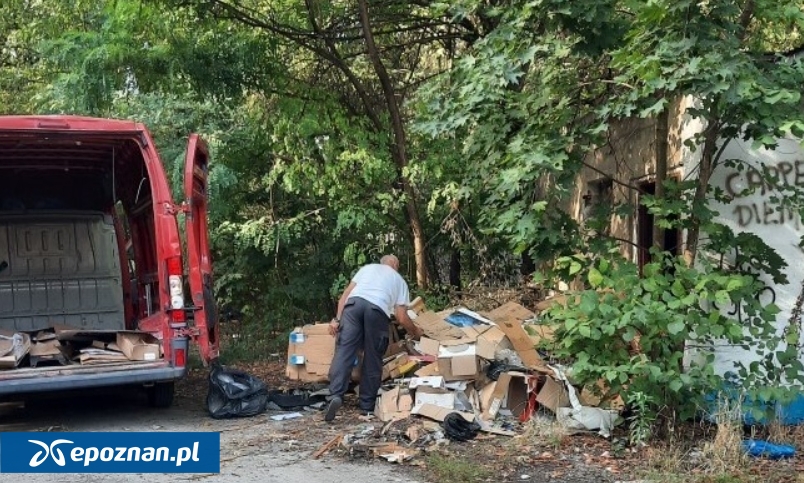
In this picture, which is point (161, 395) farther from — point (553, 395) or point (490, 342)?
point (553, 395)

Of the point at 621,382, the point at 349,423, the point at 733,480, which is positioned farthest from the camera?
the point at 349,423

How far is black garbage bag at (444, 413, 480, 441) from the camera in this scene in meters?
6.10

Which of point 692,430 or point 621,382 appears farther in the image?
point 692,430

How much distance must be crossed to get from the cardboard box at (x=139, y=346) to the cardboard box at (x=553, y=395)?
10.6 ft

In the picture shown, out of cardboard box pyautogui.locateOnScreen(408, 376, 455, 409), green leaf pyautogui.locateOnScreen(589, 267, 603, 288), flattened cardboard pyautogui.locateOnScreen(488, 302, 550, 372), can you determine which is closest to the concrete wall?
flattened cardboard pyautogui.locateOnScreen(488, 302, 550, 372)

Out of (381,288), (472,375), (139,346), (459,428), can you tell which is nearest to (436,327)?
(381,288)

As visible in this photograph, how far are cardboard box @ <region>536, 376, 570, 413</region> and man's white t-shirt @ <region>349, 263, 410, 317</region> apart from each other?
1.55 m

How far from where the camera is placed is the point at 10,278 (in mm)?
8227

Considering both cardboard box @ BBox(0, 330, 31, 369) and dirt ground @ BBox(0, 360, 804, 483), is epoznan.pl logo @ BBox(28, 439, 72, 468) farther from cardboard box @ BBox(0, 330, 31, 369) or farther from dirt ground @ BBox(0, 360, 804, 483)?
cardboard box @ BBox(0, 330, 31, 369)

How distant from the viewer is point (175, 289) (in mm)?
6840

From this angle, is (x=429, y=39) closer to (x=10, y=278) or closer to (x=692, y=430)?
(x=10, y=278)

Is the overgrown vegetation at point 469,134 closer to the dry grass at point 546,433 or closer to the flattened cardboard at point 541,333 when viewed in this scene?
the flattened cardboard at point 541,333

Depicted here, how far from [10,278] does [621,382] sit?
19.9 feet

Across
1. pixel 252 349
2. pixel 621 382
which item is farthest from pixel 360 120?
pixel 621 382
